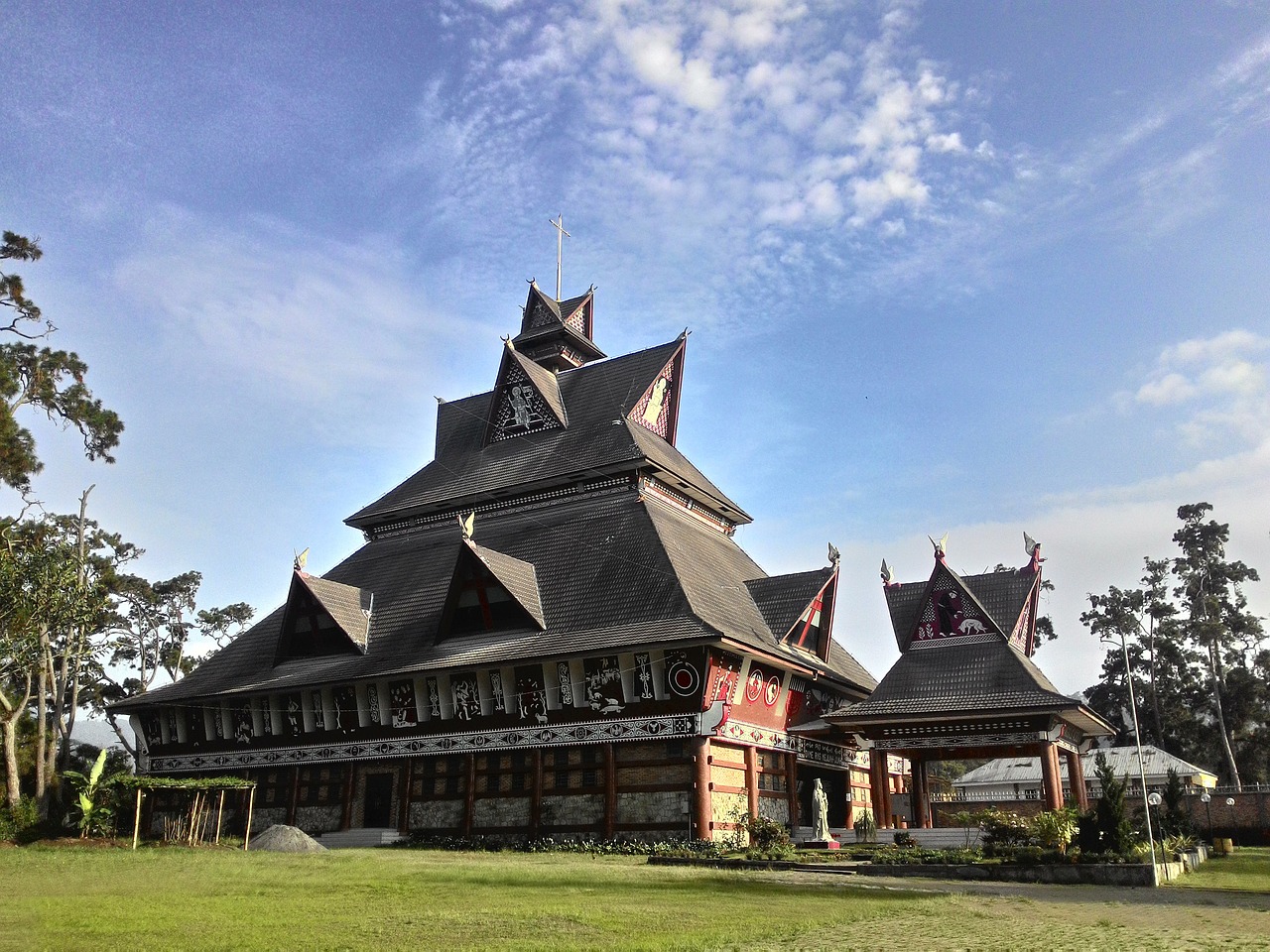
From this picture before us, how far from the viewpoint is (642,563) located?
28078mm

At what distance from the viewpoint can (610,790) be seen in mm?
25047

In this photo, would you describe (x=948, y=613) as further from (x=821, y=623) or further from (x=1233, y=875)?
(x=1233, y=875)

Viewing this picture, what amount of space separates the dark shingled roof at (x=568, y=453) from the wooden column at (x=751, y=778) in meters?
9.22

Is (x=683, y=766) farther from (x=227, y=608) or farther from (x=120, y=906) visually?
(x=227, y=608)

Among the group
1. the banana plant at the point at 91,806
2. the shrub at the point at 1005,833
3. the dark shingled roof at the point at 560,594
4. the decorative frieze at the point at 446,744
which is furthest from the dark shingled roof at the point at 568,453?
the shrub at the point at 1005,833

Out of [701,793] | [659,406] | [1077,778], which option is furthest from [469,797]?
[1077,778]

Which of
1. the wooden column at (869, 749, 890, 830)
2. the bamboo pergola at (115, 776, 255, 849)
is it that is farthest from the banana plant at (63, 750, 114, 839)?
the wooden column at (869, 749, 890, 830)

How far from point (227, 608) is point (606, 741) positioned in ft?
155

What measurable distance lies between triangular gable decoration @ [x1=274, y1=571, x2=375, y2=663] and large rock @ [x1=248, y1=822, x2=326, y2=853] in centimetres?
762

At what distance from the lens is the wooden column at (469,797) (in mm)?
26547

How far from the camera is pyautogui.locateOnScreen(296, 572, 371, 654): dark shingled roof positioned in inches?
1194

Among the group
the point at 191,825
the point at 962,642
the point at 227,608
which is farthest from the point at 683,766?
the point at 227,608

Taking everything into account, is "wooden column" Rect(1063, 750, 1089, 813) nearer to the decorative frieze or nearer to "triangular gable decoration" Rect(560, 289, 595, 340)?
the decorative frieze

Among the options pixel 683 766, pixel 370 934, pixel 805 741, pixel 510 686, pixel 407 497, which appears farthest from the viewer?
pixel 407 497
